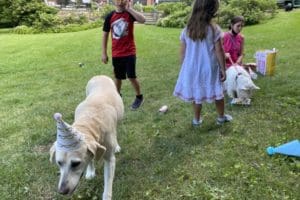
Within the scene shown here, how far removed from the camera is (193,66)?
4688 millimetres

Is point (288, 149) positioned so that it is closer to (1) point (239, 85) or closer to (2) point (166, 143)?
(2) point (166, 143)

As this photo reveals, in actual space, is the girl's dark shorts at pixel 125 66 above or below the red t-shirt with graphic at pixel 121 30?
below

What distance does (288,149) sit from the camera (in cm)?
397

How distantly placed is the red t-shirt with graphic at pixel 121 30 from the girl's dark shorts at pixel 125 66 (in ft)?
0.22

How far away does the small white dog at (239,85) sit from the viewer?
18.2ft

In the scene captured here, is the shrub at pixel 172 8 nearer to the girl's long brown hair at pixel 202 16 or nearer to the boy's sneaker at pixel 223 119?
the boy's sneaker at pixel 223 119

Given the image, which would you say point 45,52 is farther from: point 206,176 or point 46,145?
point 206,176

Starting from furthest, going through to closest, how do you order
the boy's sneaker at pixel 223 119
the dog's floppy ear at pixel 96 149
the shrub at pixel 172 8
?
the shrub at pixel 172 8 → the boy's sneaker at pixel 223 119 → the dog's floppy ear at pixel 96 149

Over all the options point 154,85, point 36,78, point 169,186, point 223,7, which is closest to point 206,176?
point 169,186

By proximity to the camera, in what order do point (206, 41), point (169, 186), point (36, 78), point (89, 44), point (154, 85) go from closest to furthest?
1. point (169, 186)
2. point (206, 41)
3. point (154, 85)
4. point (36, 78)
5. point (89, 44)

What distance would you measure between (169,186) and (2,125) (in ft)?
10.0

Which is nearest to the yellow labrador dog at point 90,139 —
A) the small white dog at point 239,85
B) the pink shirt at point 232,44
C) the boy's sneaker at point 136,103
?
the boy's sneaker at point 136,103

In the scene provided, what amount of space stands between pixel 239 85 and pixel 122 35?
182 cm

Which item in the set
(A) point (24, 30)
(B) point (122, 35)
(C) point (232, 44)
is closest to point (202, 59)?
(B) point (122, 35)
